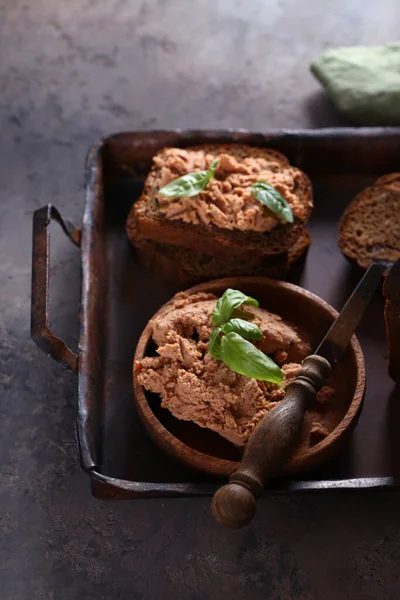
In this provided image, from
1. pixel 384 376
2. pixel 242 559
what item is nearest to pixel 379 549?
pixel 242 559

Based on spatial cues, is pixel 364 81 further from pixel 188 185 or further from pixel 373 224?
pixel 188 185

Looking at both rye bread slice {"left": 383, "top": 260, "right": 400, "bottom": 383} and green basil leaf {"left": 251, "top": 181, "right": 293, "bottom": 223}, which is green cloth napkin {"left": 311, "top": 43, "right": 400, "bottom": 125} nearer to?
green basil leaf {"left": 251, "top": 181, "right": 293, "bottom": 223}

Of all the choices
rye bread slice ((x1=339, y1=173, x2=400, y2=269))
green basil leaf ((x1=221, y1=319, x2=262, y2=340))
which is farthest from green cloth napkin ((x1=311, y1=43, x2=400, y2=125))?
green basil leaf ((x1=221, y1=319, x2=262, y2=340))

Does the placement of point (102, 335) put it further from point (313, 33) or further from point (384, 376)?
point (313, 33)

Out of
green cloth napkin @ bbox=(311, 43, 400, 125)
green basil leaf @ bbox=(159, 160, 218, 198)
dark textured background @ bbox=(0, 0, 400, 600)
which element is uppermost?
green cloth napkin @ bbox=(311, 43, 400, 125)

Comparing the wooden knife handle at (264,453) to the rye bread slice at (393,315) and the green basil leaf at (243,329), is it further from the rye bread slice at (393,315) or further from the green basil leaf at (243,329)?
the rye bread slice at (393,315)

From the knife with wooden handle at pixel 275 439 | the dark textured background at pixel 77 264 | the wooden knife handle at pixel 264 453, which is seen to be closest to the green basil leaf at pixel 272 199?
the knife with wooden handle at pixel 275 439

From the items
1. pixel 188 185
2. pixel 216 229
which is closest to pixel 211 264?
pixel 216 229
